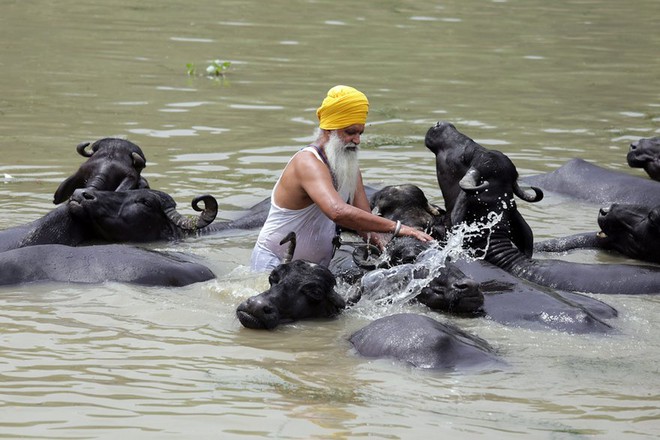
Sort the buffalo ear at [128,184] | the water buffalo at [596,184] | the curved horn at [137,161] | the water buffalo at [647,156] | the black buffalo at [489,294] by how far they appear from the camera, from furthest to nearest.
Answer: the water buffalo at [647,156], the water buffalo at [596,184], the curved horn at [137,161], the buffalo ear at [128,184], the black buffalo at [489,294]

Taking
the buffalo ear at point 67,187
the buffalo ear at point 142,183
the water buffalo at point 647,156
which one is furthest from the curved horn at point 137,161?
the water buffalo at point 647,156

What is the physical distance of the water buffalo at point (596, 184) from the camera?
444 inches

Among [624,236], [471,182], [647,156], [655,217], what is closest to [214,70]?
[647,156]

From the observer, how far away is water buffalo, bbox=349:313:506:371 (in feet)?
21.6

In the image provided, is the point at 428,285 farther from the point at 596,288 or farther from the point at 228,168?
the point at 228,168

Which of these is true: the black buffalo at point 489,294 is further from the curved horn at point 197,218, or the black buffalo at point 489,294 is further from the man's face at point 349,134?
the curved horn at point 197,218

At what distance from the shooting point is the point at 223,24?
67.9 ft

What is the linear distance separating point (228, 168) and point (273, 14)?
388 inches

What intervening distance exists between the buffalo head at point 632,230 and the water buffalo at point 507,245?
694mm

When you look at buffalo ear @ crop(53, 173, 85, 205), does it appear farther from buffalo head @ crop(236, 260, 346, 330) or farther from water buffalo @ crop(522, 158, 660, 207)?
water buffalo @ crop(522, 158, 660, 207)

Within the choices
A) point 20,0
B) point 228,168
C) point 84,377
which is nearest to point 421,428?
point 84,377

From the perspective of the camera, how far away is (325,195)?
8336mm

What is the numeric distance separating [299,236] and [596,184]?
158 inches

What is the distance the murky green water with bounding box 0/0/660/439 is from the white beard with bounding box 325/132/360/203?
856mm
